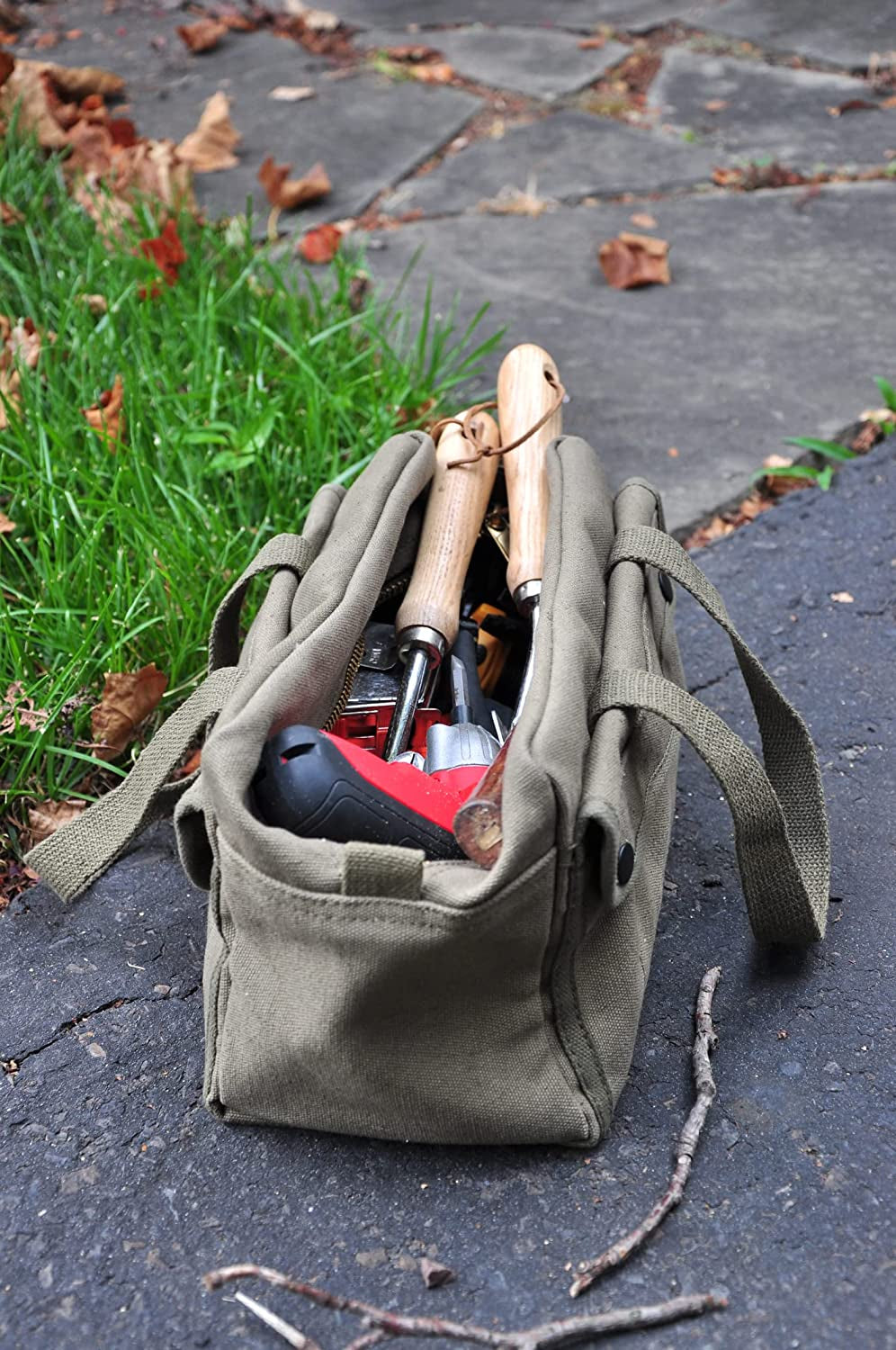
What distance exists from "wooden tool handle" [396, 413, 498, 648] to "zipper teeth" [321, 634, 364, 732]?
10 cm

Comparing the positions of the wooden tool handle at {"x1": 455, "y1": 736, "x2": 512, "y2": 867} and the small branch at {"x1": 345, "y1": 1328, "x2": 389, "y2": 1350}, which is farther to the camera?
the wooden tool handle at {"x1": 455, "y1": 736, "x2": 512, "y2": 867}

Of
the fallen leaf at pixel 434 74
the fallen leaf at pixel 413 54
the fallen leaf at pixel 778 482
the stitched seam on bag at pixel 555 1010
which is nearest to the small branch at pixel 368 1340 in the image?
the stitched seam on bag at pixel 555 1010

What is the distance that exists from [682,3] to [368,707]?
412cm

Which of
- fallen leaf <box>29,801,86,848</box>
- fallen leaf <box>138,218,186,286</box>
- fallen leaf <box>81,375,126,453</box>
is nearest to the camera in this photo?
fallen leaf <box>29,801,86,848</box>

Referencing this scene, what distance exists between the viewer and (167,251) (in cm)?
306

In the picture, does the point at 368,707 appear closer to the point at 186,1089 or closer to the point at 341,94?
the point at 186,1089

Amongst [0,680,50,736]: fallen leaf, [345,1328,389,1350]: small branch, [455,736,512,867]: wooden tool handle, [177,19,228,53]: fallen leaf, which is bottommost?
[345,1328,389,1350]: small branch

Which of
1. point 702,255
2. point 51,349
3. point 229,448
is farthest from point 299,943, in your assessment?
point 702,255

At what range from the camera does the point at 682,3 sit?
4926 mm

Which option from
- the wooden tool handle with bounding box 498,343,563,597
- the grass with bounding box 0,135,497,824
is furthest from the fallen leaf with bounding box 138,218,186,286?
the wooden tool handle with bounding box 498,343,563,597

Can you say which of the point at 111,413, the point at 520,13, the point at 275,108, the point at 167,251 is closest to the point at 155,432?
the point at 111,413

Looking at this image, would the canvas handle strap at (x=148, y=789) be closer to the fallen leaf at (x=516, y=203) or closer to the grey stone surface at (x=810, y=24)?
the fallen leaf at (x=516, y=203)

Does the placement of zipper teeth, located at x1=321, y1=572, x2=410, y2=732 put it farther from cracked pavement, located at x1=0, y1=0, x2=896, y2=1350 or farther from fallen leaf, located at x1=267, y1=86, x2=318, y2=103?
fallen leaf, located at x1=267, y1=86, x2=318, y2=103

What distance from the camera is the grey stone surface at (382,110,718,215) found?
3816 millimetres
